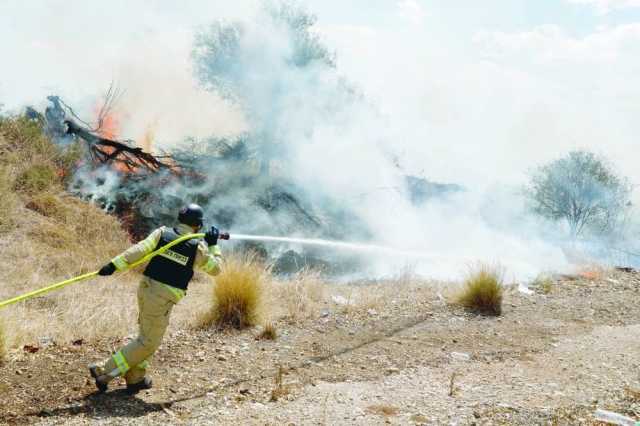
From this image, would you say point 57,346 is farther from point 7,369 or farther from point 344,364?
point 344,364

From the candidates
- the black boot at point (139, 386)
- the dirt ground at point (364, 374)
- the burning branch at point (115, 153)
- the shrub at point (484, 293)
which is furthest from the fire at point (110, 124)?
the black boot at point (139, 386)

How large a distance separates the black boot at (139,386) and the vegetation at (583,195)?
2520cm

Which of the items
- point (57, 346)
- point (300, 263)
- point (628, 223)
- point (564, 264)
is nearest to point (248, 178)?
point (300, 263)

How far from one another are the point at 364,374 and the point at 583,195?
81.8 feet

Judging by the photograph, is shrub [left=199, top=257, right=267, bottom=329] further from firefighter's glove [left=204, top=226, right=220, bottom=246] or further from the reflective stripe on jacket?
firefighter's glove [left=204, top=226, right=220, bottom=246]

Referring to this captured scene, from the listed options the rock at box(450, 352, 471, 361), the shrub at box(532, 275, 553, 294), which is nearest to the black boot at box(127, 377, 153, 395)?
the rock at box(450, 352, 471, 361)

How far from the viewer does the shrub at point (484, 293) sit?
712cm

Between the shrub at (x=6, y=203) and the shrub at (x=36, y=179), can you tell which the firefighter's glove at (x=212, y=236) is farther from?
the shrub at (x=36, y=179)

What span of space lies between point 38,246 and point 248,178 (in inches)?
286

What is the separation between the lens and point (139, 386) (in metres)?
4.02

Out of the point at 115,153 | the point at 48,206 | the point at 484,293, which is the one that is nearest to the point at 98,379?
the point at 484,293

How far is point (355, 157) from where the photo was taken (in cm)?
1823

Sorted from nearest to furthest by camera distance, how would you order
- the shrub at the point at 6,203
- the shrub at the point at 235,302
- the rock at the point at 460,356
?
the rock at the point at 460,356, the shrub at the point at 235,302, the shrub at the point at 6,203

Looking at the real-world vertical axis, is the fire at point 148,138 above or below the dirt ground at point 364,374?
above
